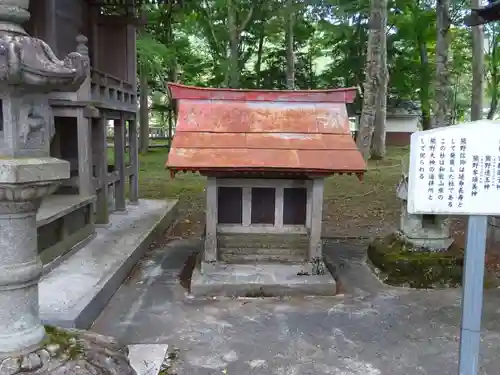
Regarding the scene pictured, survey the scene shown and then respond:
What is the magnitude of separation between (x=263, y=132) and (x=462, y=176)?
4.14 m

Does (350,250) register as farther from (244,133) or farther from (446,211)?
(446,211)

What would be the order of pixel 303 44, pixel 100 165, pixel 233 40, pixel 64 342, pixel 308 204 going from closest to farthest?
1. pixel 64 342
2. pixel 308 204
3. pixel 100 165
4. pixel 233 40
5. pixel 303 44

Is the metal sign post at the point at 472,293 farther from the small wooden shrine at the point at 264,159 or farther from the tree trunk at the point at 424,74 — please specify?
the tree trunk at the point at 424,74

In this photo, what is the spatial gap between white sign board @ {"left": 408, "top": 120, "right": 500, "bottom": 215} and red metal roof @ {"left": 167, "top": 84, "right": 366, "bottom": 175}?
124 inches

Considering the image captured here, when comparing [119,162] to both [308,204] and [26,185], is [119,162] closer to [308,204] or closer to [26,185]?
[308,204]

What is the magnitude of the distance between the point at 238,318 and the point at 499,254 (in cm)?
542

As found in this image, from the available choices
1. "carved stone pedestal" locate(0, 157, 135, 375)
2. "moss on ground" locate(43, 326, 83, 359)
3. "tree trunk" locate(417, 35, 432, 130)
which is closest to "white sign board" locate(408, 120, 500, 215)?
"carved stone pedestal" locate(0, 157, 135, 375)

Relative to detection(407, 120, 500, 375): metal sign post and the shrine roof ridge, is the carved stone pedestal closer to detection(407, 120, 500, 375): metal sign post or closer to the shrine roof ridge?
detection(407, 120, 500, 375): metal sign post

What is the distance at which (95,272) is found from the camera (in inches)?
289

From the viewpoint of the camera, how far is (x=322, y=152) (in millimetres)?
7379

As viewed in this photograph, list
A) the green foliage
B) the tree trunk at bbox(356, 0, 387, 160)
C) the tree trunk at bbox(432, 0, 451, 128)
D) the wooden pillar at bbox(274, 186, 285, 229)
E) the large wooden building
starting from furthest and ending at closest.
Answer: the green foliage
the tree trunk at bbox(356, 0, 387, 160)
the tree trunk at bbox(432, 0, 451, 128)
the large wooden building
the wooden pillar at bbox(274, 186, 285, 229)

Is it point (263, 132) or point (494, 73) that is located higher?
point (494, 73)

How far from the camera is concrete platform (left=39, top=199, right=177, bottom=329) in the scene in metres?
5.81

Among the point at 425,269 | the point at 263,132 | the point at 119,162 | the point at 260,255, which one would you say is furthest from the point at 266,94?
the point at 119,162
